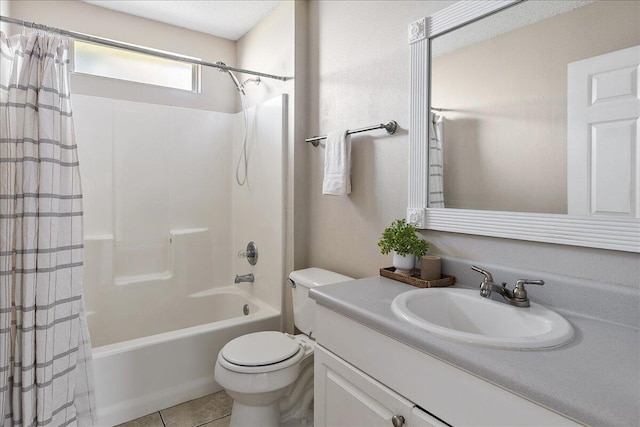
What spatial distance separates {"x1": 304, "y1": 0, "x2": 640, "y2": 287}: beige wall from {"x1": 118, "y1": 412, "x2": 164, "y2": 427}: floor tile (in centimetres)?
117

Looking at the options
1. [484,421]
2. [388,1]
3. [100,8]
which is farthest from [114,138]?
[484,421]

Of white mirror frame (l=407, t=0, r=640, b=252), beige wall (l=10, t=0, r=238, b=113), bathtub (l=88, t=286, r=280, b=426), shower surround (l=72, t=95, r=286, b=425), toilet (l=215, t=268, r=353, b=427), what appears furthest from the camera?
beige wall (l=10, t=0, r=238, b=113)

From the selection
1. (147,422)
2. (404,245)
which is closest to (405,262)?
(404,245)

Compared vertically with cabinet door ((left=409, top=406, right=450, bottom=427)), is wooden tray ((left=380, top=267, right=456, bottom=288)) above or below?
above

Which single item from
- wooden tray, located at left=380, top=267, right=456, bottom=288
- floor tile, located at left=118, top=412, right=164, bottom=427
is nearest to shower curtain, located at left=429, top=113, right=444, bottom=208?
wooden tray, located at left=380, top=267, right=456, bottom=288

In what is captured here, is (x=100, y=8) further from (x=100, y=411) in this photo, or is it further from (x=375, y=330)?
(x=375, y=330)

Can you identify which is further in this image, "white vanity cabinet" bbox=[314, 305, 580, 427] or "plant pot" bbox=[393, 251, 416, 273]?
"plant pot" bbox=[393, 251, 416, 273]

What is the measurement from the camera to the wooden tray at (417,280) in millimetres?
1363

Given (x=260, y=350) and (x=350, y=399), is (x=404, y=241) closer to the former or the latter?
(x=350, y=399)

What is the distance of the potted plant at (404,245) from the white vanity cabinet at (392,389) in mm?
405

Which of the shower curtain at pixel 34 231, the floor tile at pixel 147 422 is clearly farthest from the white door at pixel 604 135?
the floor tile at pixel 147 422

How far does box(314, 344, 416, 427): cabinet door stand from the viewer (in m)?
1.03

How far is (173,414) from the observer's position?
1932 mm

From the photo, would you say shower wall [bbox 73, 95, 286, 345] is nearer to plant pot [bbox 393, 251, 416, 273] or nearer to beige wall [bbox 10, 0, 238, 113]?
beige wall [bbox 10, 0, 238, 113]
